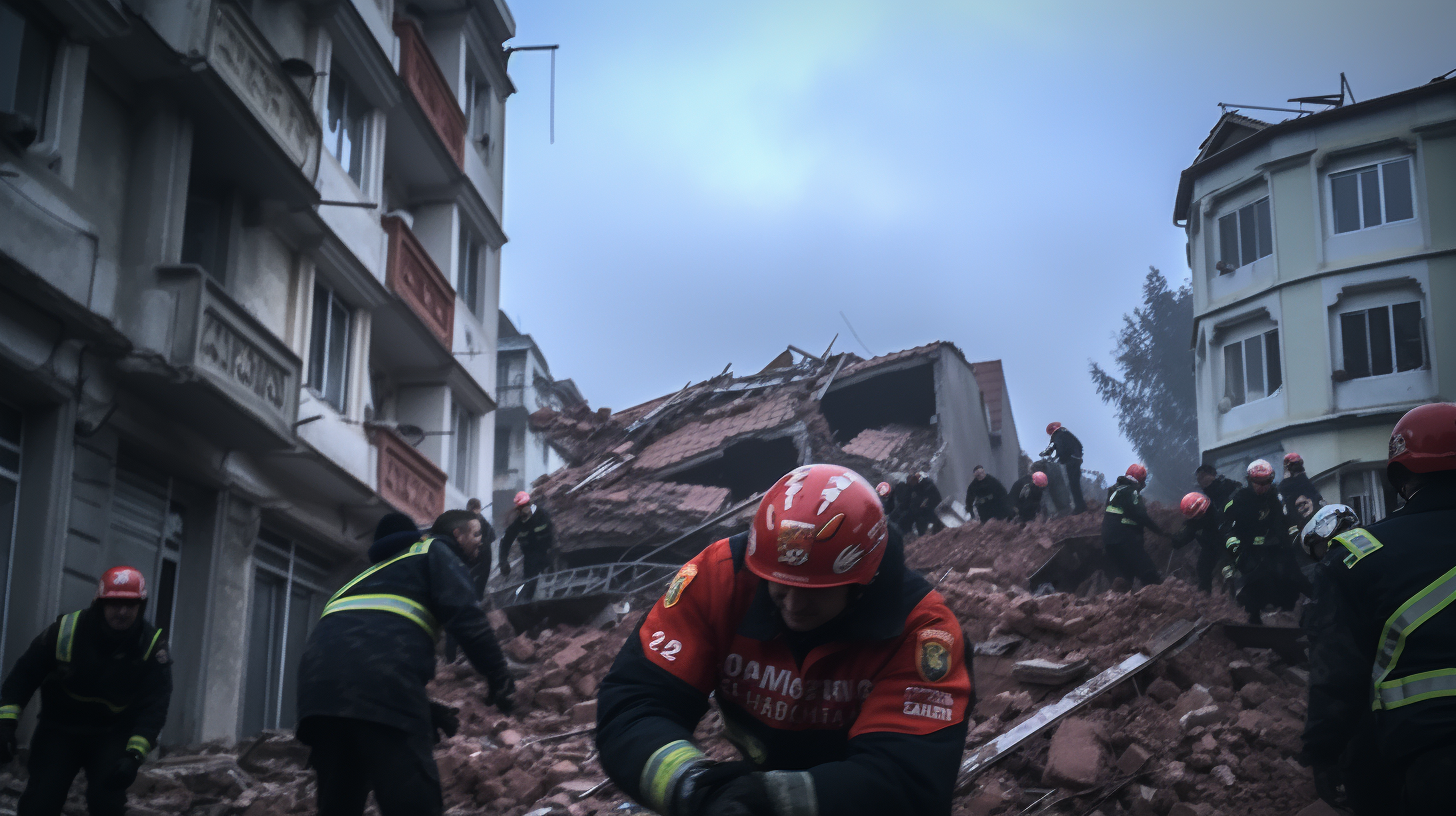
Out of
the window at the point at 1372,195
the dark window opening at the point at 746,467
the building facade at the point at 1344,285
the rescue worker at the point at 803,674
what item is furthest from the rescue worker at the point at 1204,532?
the window at the point at 1372,195

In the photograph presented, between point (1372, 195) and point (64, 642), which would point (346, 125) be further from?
point (1372, 195)

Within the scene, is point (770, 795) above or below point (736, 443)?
below

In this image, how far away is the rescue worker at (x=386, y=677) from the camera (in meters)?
4.88

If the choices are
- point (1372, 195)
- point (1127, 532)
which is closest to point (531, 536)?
point (1127, 532)

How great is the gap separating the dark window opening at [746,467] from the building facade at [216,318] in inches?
307

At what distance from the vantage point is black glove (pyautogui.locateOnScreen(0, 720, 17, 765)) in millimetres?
6133

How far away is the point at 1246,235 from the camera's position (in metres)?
26.8

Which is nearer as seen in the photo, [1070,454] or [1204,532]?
[1204,532]

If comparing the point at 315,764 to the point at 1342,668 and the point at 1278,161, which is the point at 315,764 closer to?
the point at 1342,668

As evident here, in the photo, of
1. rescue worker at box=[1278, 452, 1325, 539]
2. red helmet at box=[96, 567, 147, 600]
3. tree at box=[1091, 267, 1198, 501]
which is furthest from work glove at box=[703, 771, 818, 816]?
tree at box=[1091, 267, 1198, 501]

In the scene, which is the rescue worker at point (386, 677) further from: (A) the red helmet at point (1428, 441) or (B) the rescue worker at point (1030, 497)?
(B) the rescue worker at point (1030, 497)

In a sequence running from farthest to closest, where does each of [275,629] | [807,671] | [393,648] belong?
[275,629] < [393,648] < [807,671]

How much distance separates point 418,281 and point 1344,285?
1797cm

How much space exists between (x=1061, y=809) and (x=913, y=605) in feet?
16.2
